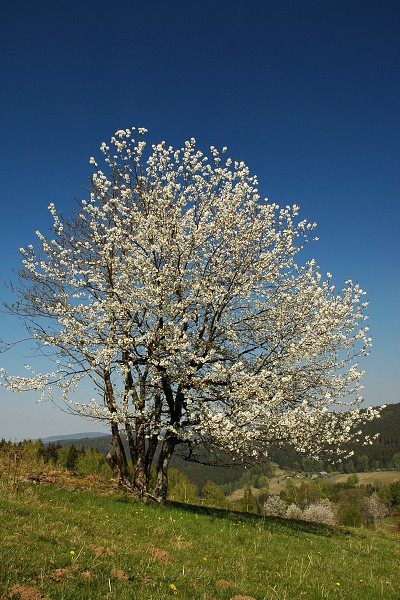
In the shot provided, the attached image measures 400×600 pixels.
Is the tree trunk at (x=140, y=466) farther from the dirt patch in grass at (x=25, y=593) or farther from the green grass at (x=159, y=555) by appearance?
the dirt patch in grass at (x=25, y=593)

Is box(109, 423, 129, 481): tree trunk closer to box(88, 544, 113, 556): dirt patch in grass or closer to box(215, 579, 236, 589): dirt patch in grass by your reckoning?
box(88, 544, 113, 556): dirt patch in grass

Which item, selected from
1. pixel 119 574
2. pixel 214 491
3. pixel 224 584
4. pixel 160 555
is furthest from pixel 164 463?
pixel 214 491

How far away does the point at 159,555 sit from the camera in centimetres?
945

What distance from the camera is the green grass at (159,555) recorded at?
6.98 metres

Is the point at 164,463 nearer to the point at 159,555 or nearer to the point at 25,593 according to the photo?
the point at 159,555

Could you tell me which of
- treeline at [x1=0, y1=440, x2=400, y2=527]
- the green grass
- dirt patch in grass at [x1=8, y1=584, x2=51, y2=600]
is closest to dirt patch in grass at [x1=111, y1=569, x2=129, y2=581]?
the green grass

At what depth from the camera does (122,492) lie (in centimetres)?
1770

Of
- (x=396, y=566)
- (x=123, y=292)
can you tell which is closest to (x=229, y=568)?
(x=396, y=566)

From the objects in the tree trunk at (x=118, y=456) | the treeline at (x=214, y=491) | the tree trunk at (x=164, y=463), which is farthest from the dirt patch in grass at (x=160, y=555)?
the tree trunk at (x=118, y=456)

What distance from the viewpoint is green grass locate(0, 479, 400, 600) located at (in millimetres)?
6980

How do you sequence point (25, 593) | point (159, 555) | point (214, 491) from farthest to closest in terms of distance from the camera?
point (214, 491), point (159, 555), point (25, 593)

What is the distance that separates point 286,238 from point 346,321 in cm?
438

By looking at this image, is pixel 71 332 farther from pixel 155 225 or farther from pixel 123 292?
pixel 155 225

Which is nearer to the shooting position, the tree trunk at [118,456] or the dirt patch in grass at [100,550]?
the dirt patch in grass at [100,550]
